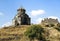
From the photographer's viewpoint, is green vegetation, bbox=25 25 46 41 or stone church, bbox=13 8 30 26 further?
stone church, bbox=13 8 30 26

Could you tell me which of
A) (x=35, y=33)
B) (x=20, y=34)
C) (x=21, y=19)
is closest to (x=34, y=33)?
(x=35, y=33)

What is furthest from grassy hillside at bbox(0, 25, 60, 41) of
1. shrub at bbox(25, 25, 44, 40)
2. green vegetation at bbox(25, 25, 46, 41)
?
shrub at bbox(25, 25, 44, 40)

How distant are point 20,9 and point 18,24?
239 inches

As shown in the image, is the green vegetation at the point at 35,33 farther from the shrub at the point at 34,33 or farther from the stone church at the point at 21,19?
the stone church at the point at 21,19

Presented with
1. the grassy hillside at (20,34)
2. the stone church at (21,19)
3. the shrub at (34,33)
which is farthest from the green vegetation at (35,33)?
the stone church at (21,19)

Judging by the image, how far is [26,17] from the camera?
68.8 m

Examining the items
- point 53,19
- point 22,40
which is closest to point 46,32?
point 22,40

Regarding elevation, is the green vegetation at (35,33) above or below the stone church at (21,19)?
below

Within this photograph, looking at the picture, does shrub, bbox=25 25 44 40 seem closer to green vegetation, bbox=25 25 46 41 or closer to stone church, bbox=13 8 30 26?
green vegetation, bbox=25 25 46 41

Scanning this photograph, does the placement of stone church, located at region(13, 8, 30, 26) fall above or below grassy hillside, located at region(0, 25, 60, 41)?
above

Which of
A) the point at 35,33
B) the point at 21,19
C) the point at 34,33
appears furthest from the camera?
the point at 21,19

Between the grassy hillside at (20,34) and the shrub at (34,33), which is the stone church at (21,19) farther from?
the shrub at (34,33)

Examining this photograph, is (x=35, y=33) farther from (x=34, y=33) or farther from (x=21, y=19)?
(x=21, y=19)

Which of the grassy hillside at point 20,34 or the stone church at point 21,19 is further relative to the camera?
the stone church at point 21,19
